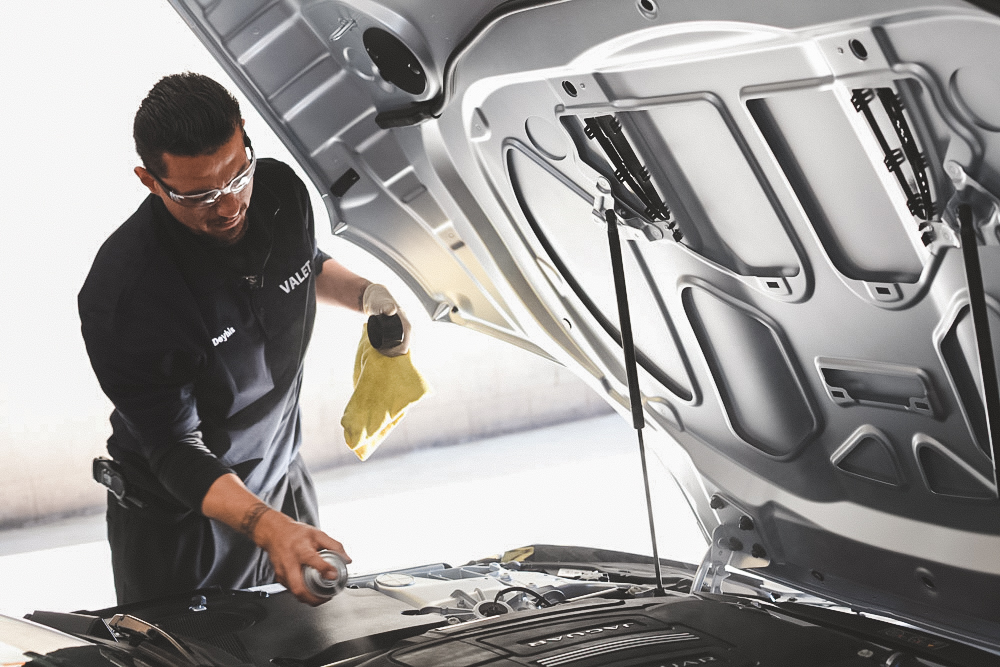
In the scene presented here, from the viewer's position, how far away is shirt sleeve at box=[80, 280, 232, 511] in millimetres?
1999

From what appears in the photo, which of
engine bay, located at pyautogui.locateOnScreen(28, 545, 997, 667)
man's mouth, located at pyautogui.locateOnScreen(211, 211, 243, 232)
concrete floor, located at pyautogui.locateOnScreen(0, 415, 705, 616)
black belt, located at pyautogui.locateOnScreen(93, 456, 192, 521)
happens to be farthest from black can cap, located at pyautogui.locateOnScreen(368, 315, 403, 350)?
concrete floor, located at pyautogui.locateOnScreen(0, 415, 705, 616)

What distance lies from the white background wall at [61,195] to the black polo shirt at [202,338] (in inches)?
122

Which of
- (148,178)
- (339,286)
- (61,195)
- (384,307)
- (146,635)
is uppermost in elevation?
(61,195)

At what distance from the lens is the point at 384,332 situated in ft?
7.11

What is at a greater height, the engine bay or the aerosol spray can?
the aerosol spray can

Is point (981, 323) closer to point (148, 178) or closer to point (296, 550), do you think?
point (296, 550)

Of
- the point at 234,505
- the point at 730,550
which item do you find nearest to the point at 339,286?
the point at 234,505

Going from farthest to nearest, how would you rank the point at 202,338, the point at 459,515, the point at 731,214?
1. the point at 459,515
2. the point at 202,338
3. the point at 731,214

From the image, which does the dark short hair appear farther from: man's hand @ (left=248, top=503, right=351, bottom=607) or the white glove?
man's hand @ (left=248, top=503, right=351, bottom=607)

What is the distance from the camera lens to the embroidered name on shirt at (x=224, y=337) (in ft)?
7.09

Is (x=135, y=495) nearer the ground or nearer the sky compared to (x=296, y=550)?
nearer the sky

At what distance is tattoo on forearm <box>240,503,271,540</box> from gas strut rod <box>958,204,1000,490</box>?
44.3 inches

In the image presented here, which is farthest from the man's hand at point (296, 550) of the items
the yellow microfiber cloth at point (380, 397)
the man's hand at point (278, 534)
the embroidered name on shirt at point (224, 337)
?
the embroidered name on shirt at point (224, 337)

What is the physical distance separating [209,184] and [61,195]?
4134 millimetres
